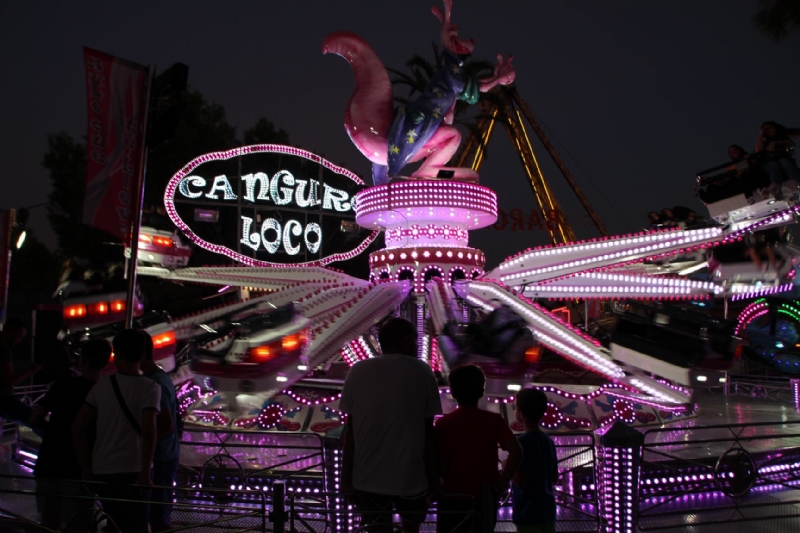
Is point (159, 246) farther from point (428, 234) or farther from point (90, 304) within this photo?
point (428, 234)

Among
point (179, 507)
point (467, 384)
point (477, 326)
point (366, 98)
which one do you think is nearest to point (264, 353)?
point (179, 507)

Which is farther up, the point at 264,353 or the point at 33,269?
the point at 33,269

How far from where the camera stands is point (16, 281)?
1282 inches

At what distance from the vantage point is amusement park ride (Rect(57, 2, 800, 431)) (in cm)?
752

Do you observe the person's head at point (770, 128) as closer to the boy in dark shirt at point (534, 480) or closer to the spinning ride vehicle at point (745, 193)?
the spinning ride vehicle at point (745, 193)

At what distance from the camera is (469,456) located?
356 centimetres

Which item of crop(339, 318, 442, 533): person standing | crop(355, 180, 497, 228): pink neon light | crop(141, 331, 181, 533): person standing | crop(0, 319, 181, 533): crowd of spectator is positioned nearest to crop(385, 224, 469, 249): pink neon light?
crop(355, 180, 497, 228): pink neon light

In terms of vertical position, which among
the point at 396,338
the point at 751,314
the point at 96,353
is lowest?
the point at 96,353

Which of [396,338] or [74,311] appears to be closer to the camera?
[396,338]

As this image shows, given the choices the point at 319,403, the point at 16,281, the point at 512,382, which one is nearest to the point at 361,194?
the point at 319,403

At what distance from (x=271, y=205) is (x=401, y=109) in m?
5.41

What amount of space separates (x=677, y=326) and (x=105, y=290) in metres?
6.95

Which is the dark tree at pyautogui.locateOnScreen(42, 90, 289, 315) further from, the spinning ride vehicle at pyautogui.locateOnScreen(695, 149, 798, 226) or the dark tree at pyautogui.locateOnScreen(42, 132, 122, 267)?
the spinning ride vehicle at pyautogui.locateOnScreen(695, 149, 798, 226)

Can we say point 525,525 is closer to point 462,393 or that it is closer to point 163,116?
point 462,393
